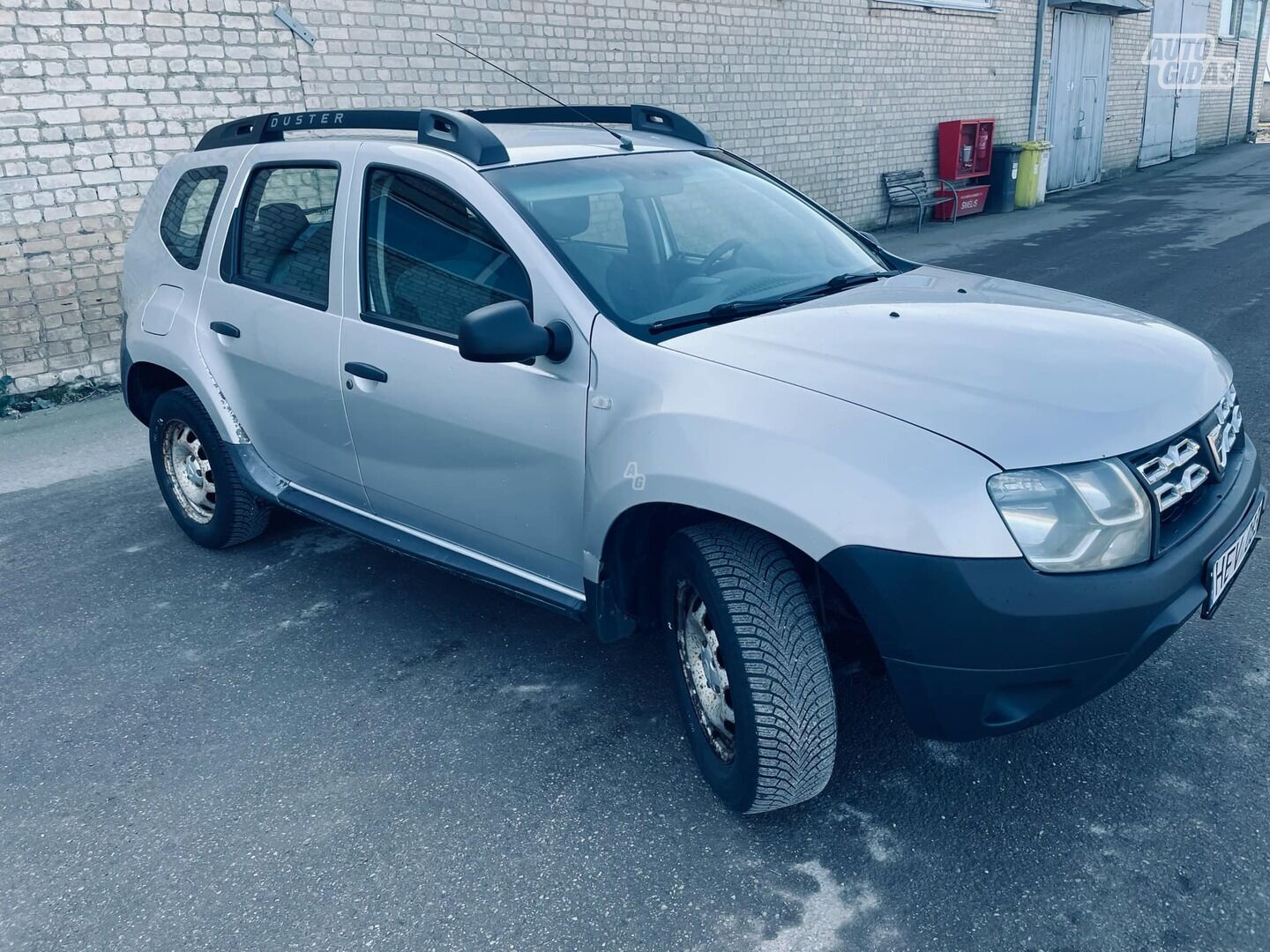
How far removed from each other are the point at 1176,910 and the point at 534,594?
1868 mm

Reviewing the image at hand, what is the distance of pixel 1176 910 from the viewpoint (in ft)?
8.14

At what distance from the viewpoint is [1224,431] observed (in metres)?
2.99

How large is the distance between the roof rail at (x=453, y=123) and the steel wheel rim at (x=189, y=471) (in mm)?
1245

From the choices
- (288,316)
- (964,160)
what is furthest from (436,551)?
(964,160)

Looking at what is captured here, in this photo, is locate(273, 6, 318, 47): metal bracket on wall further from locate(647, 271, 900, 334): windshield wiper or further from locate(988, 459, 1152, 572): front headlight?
locate(988, 459, 1152, 572): front headlight

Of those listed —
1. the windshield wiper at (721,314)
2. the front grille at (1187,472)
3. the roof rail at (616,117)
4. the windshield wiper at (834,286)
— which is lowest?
the front grille at (1187,472)

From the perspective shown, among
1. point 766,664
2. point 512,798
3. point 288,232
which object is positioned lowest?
point 512,798

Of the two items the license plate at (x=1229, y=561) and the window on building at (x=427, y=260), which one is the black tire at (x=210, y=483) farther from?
the license plate at (x=1229, y=561)

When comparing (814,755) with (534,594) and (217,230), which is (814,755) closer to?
(534,594)

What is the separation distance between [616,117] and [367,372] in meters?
1.82

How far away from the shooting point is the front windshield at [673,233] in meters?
3.20

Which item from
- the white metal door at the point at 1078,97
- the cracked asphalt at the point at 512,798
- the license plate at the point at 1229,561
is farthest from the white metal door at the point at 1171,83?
the license plate at the point at 1229,561

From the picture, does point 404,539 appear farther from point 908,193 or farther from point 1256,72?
point 1256,72

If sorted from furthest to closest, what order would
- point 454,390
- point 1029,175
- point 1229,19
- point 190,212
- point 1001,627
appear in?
1. point 1229,19
2. point 1029,175
3. point 190,212
4. point 454,390
5. point 1001,627
